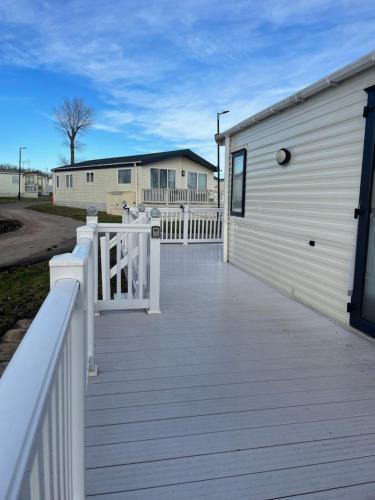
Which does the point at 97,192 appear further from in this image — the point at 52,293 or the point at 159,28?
the point at 52,293

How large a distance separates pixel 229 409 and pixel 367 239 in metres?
2.07

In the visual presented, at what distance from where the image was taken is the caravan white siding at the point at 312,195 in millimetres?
3777

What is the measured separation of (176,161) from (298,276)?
1778 centimetres

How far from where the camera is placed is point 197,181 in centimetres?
2306

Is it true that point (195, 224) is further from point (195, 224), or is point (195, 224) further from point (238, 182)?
point (238, 182)

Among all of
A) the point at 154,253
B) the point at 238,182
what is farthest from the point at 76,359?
the point at 238,182

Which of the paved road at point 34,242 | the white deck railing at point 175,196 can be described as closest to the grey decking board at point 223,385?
the paved road at point 34,242

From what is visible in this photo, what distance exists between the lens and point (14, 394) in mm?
624

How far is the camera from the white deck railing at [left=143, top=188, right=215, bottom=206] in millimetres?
19547

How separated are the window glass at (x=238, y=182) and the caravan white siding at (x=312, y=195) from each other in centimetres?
56

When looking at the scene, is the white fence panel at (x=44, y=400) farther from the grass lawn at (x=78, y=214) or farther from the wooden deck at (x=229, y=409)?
the grass lawn at (x=78, y=214)

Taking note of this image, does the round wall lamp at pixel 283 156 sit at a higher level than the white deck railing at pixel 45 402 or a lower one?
higher

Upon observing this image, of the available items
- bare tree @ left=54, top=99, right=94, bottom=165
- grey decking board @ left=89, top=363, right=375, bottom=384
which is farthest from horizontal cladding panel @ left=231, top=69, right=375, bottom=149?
bare tree @ left=54, top=99, right=94, bottom=165

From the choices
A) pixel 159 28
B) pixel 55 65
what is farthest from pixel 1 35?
pixel 159 28
